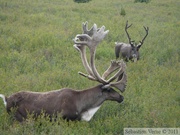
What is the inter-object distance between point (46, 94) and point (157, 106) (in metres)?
2.42

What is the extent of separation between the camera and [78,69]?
30.0 ft

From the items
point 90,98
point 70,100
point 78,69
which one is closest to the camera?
point 70,100

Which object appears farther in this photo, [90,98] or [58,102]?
[90,98]

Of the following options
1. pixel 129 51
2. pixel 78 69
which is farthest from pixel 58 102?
pixel 129 51

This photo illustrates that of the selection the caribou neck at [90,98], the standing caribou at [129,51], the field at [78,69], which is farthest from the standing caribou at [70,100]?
the standing caribou at [129,51]

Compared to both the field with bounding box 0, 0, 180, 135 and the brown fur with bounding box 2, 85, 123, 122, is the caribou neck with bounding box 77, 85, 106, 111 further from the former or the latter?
the field with bounding box 0, 0, 180, 135

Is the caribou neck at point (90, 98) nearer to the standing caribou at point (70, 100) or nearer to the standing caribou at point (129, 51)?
the standing caribou at point (70, 100)

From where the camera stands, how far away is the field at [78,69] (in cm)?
584

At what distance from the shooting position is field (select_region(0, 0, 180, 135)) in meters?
5.84

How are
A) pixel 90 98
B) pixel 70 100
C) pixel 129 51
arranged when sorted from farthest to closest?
A: pixel 129 51 → pixel 90 98 → pixel 70 100

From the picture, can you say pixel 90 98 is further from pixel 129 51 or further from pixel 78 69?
pixel 129 51

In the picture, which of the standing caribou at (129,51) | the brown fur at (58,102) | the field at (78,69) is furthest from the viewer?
the standing caribou at (129,51)

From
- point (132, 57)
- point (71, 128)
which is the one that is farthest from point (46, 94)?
point (132, 57)

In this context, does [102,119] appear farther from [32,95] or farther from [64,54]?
[64,54]
